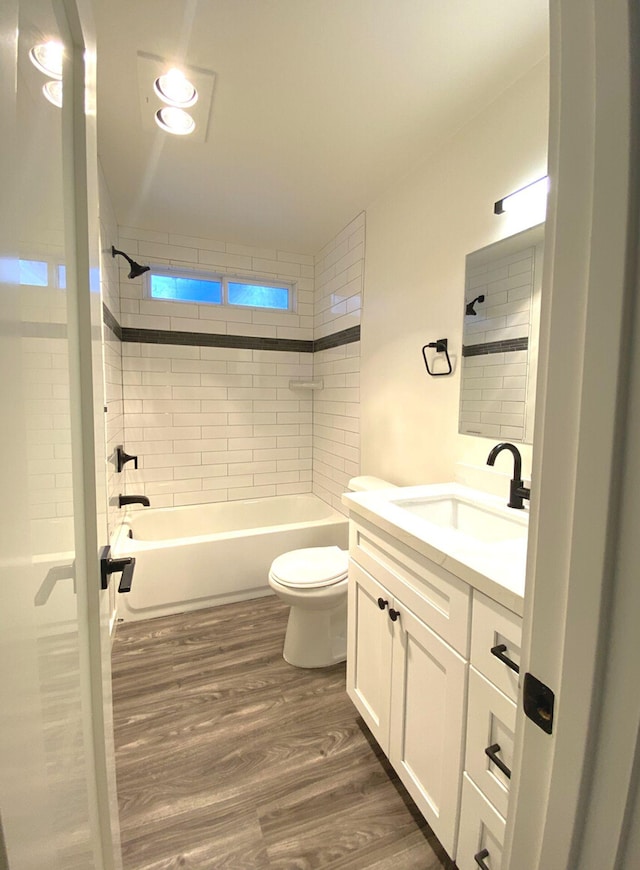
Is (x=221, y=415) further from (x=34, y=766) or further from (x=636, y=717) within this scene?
(x=636, y=717)

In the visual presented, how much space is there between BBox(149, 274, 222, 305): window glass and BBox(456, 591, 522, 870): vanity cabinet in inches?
118

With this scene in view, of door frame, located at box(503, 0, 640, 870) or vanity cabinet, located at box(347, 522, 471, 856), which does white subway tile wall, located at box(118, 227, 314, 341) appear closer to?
vanity cabinet, located at box(347, 522, 471, 856)

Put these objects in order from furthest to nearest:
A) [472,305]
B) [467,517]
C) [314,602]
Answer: [314,602] → [472,305] → [467,517]

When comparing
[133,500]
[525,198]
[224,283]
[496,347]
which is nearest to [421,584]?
[496,347]

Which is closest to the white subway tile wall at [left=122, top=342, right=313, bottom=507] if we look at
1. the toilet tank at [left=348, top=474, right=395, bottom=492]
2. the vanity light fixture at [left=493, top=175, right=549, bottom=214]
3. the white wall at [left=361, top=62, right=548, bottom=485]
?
the white wall at [left=361, top=62, right=548, bottom=485]

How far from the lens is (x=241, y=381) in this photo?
3240 millimetres

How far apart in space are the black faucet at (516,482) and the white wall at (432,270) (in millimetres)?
150

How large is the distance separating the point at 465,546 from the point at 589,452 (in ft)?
2.22

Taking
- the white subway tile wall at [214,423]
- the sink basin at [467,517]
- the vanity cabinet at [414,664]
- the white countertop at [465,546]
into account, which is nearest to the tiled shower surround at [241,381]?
the white subway tile wall at [214,423]

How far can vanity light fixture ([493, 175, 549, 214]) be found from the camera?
1.31 meters

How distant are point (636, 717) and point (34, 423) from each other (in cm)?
73

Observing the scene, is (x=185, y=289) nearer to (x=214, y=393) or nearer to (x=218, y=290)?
(x=218, y=290)

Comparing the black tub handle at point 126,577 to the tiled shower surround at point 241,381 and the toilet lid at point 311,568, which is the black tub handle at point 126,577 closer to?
the toilet lid at point 311,568

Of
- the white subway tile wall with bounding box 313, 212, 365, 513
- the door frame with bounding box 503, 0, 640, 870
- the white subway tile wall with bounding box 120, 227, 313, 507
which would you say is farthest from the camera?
the white subway tile wall with bounding box 120, 227, 313, 507
